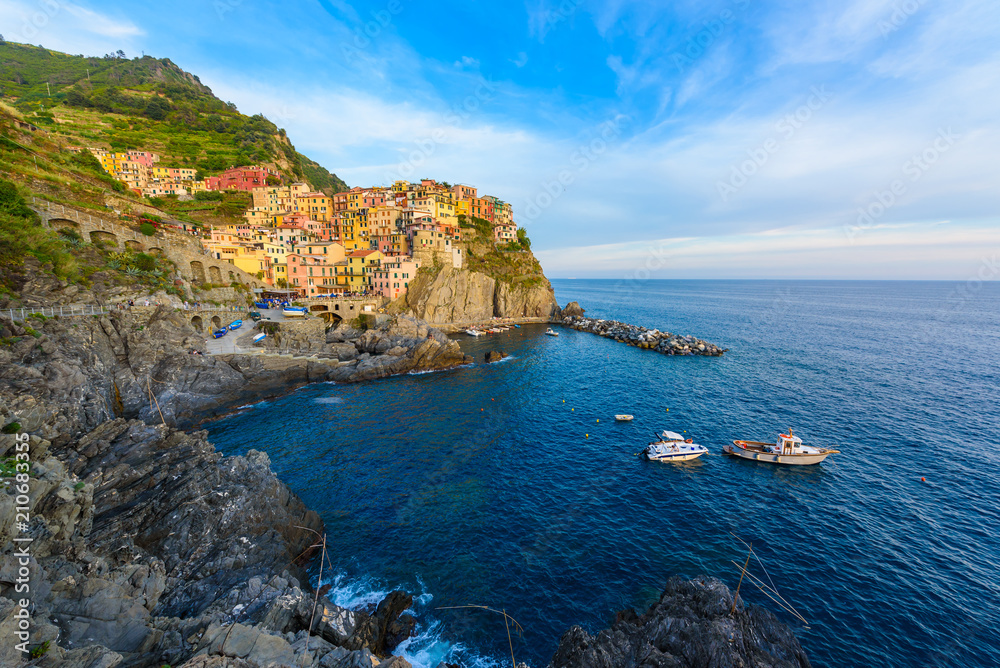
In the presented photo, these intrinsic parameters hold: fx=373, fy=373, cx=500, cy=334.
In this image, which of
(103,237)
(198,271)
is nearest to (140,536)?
Answer: (103,237)

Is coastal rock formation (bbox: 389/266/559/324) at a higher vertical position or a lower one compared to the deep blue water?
higher

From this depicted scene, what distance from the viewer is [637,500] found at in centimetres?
2691

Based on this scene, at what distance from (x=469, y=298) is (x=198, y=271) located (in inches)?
1994

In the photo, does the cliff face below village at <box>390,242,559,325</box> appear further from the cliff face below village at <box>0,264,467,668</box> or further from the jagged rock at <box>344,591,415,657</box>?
the jagged rock at <box>344,591,415,657</box>

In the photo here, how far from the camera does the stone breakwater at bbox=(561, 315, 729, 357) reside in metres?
70.1

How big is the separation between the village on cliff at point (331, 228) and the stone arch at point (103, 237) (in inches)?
742

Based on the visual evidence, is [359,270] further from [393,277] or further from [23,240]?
[23,240]

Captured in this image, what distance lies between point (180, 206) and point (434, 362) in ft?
259

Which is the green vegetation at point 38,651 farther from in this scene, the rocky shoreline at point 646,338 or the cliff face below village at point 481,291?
the rocky shoreline at point 646,338

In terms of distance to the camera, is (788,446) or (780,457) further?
(788,446)

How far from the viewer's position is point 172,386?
124ft

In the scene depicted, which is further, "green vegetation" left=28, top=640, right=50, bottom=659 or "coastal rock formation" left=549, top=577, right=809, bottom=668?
"coastal rock formation" left=549, top=577, right=809, bottom=668

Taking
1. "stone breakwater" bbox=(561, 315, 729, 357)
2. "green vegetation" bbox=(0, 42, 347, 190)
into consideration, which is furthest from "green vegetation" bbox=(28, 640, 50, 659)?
"green vegetation" bbox=(0, 42, 347, 190)

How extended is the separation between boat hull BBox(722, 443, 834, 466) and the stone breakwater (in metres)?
39.0
